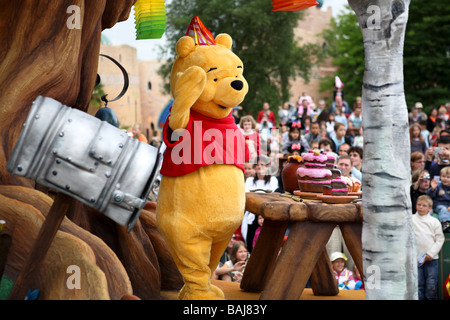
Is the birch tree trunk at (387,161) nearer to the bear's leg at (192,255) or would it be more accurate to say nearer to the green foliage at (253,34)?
the bear's leg at (192,255)

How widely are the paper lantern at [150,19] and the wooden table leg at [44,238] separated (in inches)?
75.8

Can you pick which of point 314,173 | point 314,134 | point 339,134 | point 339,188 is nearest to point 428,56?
point 339,134

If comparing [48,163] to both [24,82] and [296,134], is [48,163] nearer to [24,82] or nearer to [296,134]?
[24,82]

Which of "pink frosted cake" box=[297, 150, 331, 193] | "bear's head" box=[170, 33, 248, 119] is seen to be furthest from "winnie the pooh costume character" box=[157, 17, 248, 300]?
"pink frosted cake" box=[297, 150, 331, 193]

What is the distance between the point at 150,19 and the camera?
16.1 feet

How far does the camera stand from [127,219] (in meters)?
3.23

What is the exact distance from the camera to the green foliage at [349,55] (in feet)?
81.0

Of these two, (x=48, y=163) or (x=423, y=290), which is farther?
(x=423, y=290)

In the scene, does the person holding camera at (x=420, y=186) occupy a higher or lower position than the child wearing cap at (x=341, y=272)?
higher

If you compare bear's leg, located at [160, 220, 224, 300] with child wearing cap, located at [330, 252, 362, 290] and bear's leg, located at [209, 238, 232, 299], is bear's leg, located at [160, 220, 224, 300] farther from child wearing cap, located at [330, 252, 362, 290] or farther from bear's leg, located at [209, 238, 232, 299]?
child wearing cap, located at [330, 252, 362, 290]

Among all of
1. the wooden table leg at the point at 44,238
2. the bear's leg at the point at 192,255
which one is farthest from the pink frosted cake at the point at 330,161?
the wooden table leg at the point at 44,238

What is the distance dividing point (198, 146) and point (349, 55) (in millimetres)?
22973
